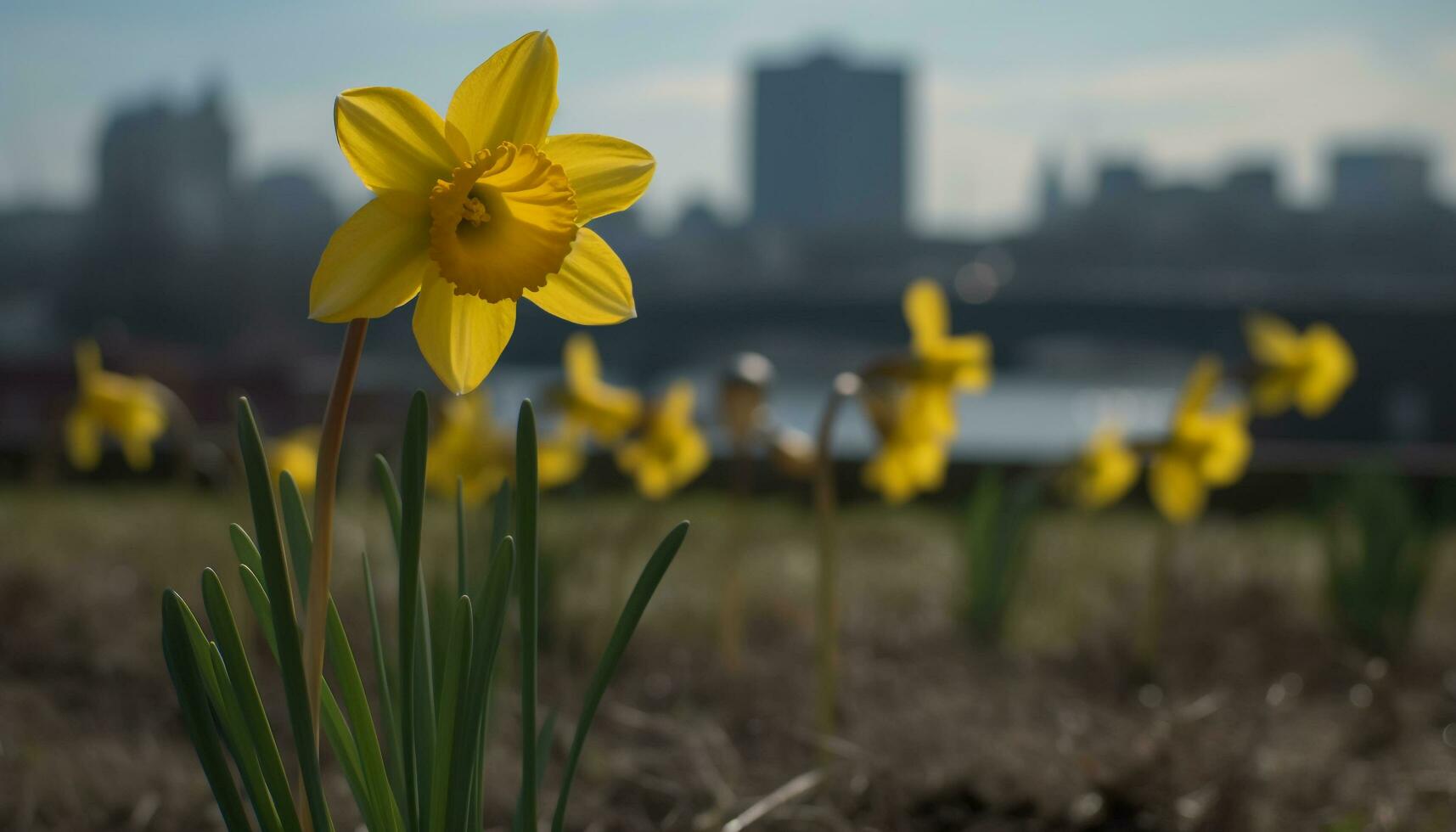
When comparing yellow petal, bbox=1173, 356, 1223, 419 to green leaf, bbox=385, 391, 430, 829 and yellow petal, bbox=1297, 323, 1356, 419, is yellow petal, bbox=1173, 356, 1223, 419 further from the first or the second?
green leaf, bbox=385, 391, 430, 829

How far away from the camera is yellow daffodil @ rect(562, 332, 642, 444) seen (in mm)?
2131

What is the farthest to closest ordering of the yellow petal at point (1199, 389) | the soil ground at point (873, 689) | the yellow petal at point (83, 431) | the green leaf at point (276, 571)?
1. the yellow petal at point (83, 431)
2. the yellow petal at point (1199, 389)
3. the soil ground at point (873, 689)
4. the green leaf at point (276, 571)

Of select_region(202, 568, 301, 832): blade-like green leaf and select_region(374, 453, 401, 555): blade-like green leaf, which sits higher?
select_region(374, 453, 401, 555): blade-like green leaf

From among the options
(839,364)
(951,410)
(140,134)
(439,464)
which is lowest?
(839,364)

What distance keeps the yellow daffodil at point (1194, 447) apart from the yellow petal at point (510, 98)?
5.52ft

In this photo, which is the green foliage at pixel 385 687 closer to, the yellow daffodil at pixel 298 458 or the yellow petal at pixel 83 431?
the yellow daffodil at pixel 298 458

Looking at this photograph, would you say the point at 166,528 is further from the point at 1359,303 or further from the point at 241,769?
the point at 1359,303

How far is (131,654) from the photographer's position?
2.17 m

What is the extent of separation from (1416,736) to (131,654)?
2333mm

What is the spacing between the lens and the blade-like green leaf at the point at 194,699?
0.70 meters

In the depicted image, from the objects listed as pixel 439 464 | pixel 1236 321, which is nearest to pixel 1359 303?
pixel 1236 321

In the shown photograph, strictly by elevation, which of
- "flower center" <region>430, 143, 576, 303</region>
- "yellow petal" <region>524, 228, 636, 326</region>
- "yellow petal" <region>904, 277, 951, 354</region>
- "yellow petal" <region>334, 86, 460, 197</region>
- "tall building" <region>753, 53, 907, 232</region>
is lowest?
"yellow petal" <region>904, 277, 951, 354</region>

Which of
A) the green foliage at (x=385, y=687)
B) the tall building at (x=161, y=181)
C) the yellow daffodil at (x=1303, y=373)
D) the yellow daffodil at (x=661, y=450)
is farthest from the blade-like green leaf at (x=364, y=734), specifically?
the tall building at (x=161, y=181)

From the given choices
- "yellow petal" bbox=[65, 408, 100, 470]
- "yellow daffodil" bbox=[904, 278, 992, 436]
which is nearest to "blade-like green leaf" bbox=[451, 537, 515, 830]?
"yellow daffodil" bbox=[904, 278, 992, 436]
